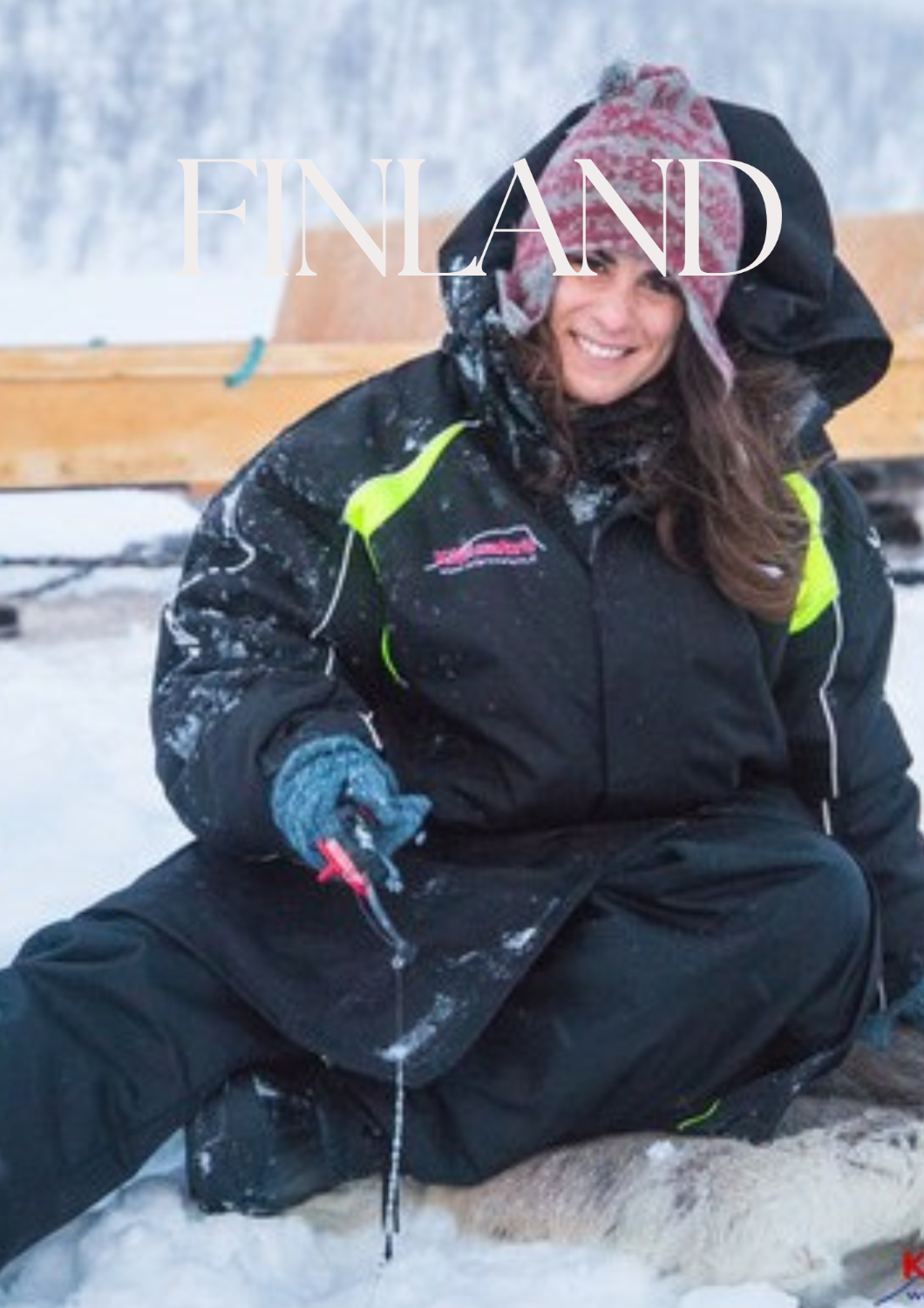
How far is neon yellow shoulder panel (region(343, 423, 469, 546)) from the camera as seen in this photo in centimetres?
169

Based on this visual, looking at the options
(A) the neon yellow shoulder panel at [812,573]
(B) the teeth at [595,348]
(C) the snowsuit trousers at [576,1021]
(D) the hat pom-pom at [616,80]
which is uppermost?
(D) the hat pom-pom at [616,80]

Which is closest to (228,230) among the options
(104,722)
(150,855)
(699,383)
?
(104,722)

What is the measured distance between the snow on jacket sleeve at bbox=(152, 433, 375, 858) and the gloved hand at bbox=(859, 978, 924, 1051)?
0.52 metres

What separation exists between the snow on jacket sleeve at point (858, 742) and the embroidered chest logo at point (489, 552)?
0.27m

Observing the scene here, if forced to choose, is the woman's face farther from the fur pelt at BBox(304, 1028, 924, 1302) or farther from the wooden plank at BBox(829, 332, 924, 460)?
the wooden plank at BBox(829, 332, 924, 460)

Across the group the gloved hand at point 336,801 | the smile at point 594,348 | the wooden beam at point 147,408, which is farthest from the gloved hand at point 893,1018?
the wooden beam at point 147,408

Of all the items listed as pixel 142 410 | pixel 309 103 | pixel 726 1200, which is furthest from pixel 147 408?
pixel 309 103

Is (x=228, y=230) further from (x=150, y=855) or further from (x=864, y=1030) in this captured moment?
(x=864, y=1030)

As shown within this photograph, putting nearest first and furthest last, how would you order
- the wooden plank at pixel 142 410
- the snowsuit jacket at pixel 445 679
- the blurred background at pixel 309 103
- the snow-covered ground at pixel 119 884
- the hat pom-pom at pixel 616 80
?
1. the snow-covered ground at pixel 119 884
2. the snowsuit jacket at pixel 445 679
3. the hat pom-pom at pixel 616 80
4. the wooden plank at pixel 142 410
5. the blurred background at pixel 309 103

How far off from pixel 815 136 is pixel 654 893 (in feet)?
26.0

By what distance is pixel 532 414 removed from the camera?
173cm

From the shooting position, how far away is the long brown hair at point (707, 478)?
1735 mm

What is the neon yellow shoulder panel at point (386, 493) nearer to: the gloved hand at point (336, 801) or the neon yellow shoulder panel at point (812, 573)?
the gloved hand at point (336, 801)

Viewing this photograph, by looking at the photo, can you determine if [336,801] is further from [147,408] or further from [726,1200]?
[147,408]
